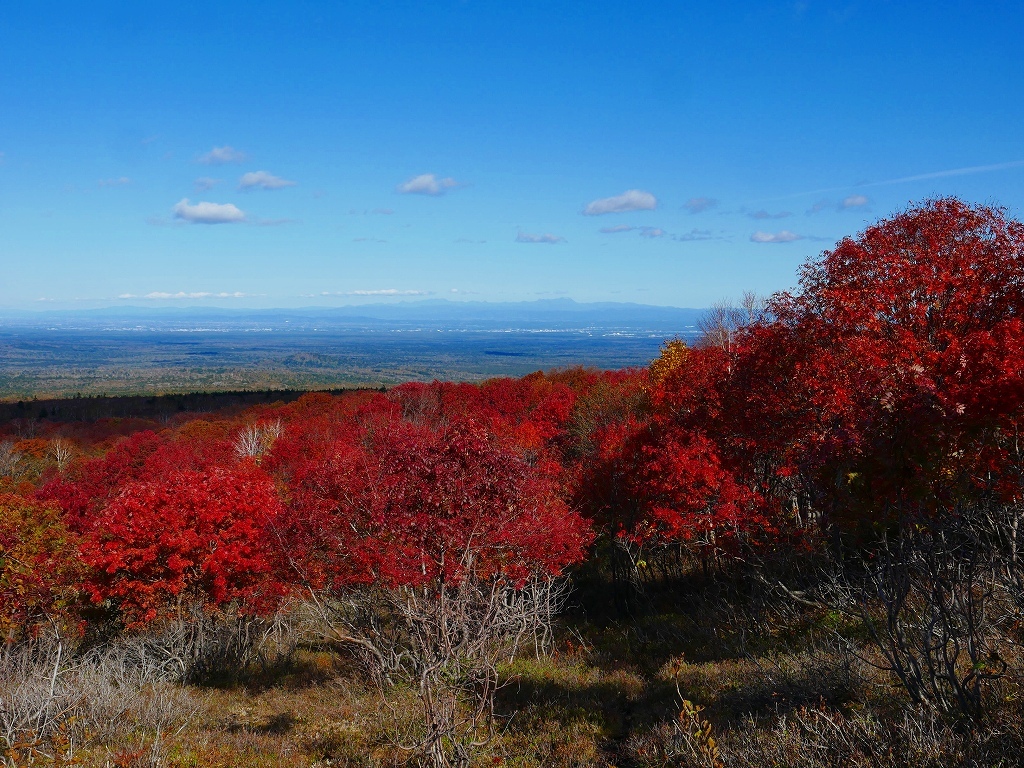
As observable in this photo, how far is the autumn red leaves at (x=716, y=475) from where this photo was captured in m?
12.1

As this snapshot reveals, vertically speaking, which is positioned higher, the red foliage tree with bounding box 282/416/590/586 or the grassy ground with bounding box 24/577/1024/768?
the red foliage tree with bounding box 282/416/590/586

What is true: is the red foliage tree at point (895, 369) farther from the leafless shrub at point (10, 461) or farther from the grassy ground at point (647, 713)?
the leafless shrub at point (10, 461)

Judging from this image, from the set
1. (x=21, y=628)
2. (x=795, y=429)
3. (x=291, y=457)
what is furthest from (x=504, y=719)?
(x=291, y=457)

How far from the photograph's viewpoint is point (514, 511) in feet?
40.9

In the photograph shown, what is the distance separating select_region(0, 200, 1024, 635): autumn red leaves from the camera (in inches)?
477

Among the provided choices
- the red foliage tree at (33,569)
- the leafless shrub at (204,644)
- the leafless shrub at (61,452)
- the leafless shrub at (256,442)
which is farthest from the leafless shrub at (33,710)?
the leafless shrub at (61,452)

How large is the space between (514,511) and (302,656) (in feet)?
48.6

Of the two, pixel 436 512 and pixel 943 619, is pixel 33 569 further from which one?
pixel 943 619

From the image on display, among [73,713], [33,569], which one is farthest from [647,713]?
[33,569]

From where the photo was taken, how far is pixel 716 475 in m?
20.2

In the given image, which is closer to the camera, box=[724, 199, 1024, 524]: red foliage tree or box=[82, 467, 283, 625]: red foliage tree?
box=[724, 199, 1024, 524]: red foliage tree

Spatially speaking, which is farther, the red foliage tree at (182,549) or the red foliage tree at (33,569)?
the red foliage tree at (182,549)

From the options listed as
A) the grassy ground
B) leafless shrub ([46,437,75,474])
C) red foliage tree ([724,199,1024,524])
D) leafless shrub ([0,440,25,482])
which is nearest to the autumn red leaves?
red foliage tree ([724,199,1024,524])

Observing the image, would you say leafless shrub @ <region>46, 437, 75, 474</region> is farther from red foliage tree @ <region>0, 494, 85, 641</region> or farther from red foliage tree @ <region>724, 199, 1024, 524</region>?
red foliage tree @ <region>724, 199, 1024, 524</region>
